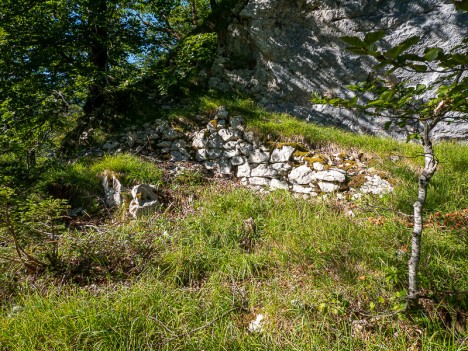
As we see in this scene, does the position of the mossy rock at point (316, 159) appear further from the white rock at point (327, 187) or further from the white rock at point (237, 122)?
the white rock at point (237, 122)

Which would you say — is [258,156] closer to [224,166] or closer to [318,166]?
[224,166]

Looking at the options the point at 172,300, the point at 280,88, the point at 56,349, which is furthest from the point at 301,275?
the point at 280,88

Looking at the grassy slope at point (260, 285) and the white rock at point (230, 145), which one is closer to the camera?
the grassy slope at point (260, 285)

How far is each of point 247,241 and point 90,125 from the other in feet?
16.7

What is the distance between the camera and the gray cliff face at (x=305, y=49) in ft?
20.0

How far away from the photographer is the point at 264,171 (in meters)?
4.78

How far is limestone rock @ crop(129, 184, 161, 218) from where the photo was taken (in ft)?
11.9

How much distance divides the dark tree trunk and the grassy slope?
3.97 metres

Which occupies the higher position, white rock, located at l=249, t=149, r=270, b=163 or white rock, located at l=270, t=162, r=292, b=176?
white rock, located at l=249, t=149, r=270, b=163

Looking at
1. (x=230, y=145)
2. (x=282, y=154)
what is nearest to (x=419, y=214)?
(x=282, y=154)

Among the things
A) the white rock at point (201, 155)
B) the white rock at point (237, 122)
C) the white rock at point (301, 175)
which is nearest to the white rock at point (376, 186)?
the white rock at point (301, 175)

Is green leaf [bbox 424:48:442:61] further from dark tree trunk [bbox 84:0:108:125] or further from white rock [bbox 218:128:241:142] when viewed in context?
dark tree trunk [bbox 84:0:108:125]

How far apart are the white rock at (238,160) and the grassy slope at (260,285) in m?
1.70

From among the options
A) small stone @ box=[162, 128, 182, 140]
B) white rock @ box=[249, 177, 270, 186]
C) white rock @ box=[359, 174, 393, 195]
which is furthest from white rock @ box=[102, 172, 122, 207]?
white rock @ box=[359, 174, 393, 195]
